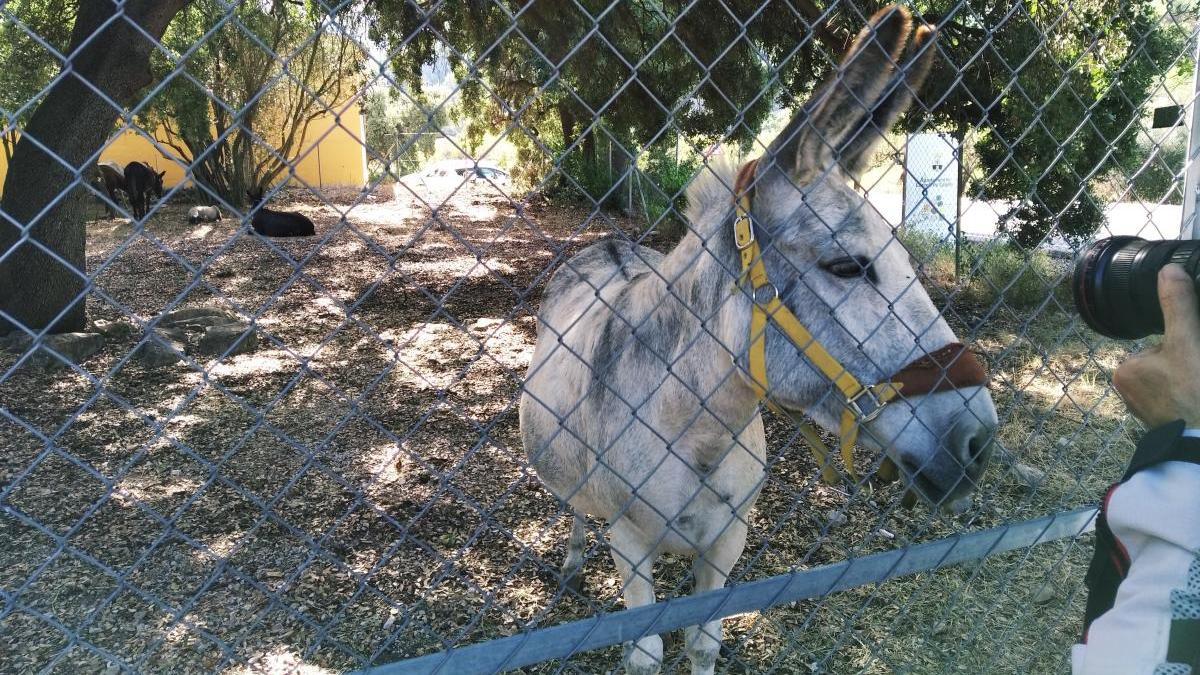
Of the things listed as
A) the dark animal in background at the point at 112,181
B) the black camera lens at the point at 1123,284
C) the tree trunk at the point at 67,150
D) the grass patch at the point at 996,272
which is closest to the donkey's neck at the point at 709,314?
the black camera lens at the point at 1123,284

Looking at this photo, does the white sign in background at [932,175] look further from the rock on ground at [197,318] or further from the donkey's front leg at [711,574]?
the rock on ground at [197,318]

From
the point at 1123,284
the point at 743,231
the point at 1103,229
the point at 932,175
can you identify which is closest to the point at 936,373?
the point at 1123,284

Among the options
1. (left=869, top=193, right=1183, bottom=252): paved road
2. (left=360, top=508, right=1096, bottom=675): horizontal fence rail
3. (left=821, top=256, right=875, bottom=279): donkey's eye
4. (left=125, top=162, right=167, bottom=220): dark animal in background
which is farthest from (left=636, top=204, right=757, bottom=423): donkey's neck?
(left=125, top=162, right=167, bottom=220): dark animal in background

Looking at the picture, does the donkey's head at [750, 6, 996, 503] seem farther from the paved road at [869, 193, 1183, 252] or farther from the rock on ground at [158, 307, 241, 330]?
the rock on ground at [158, 307, 241, 330]

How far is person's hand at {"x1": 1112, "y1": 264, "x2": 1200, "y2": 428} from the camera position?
1.25 metres

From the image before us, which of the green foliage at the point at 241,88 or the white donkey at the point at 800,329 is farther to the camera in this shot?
the green foliage at the point at 241,88

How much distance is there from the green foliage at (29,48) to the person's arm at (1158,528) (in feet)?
18.1

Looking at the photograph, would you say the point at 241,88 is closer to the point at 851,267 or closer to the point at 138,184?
the point at 138,184

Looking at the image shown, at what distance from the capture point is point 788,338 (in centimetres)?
182

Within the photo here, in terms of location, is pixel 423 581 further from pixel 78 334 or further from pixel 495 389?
pixel 78 334

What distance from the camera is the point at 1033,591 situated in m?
3.52

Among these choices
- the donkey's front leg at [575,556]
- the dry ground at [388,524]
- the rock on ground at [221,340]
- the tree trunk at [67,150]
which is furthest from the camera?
the rock on ground at [221,340]

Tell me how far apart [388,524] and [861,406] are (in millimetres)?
3277

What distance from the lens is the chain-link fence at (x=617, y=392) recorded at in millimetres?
1667
